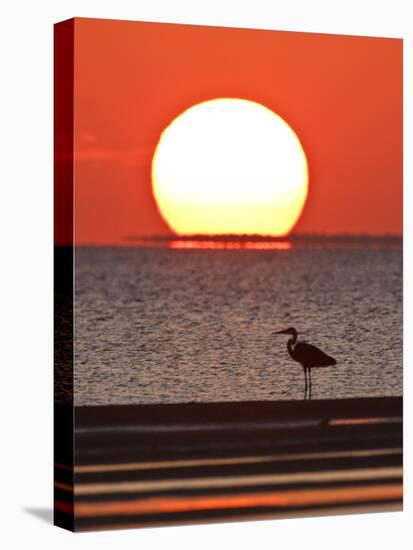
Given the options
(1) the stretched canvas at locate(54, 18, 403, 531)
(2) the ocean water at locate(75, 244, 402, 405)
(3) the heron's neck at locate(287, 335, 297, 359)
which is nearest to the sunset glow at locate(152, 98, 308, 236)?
(1) the stretched canvas at locate(54, 18, 403, 531)

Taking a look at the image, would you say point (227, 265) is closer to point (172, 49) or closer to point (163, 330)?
point (163, 330)

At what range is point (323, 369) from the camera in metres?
13.1

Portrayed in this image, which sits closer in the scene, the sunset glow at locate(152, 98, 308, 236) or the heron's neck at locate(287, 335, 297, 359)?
the sunset glow at locate(152, 98, 308, 236)

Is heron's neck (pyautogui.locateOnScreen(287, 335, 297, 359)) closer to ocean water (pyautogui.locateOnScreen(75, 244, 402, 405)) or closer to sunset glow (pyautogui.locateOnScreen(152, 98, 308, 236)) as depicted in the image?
ocean water (pyautogui.locateOnScreen(75, 244, 402, 405))

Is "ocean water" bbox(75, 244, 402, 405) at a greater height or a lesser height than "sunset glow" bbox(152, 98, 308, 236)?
lesser

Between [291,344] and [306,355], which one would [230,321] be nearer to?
[291,344]

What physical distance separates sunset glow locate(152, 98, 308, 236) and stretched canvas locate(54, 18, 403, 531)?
0.04 ft

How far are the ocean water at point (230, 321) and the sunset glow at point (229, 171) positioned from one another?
23 cm

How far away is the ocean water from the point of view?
12352 mm

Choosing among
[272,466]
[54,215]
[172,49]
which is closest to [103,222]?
[54,215]

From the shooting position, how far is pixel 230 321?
1274 centimetres

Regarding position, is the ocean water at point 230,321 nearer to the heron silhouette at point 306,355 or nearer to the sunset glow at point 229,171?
the heron silhouette at point 306,355

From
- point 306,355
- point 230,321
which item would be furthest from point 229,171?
point 306,355

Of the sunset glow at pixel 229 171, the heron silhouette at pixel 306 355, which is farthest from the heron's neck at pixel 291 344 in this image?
the sunset glow at pixel 229 171
